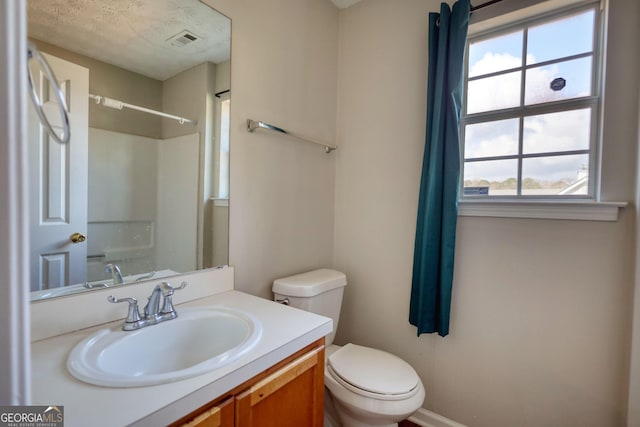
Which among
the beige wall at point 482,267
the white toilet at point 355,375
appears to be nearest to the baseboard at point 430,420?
the beige wall at point 482,267

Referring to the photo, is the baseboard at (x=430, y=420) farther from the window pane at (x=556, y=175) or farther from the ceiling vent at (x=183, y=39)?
the ceiling vent at (x=183, y=39)

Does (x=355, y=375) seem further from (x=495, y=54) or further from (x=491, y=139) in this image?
(x=495, y=54)

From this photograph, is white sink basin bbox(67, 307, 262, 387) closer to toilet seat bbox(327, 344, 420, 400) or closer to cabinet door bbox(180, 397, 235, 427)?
cabinet door bbox(180, 397, 235, 427)

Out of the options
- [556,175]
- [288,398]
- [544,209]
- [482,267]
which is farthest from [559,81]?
[288,398]


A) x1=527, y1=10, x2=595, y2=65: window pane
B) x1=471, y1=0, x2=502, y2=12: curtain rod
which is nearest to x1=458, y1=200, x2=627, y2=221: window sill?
x1=527, y1=10, x2=595, y2=65: window pane

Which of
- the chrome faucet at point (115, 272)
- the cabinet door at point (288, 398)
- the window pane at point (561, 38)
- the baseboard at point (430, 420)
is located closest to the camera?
the cabinet door at point (288, 398)

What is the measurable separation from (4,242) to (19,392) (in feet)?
0.51

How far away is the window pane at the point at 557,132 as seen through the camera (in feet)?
4.18

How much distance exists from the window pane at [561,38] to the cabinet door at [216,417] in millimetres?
1850

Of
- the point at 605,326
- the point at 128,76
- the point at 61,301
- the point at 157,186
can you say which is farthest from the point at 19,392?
the point at 605,326

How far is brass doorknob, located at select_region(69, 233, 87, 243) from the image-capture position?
0.92 meters

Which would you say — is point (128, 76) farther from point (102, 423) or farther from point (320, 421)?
point (320, 421)

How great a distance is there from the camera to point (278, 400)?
842 mm

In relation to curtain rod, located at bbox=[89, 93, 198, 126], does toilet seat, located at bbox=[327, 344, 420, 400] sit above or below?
below
